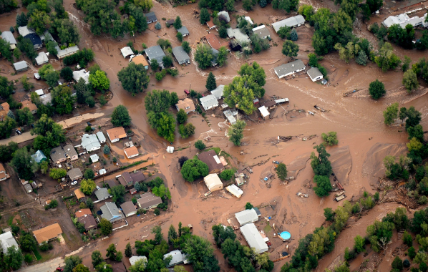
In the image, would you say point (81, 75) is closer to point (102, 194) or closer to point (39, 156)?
point (39, 156)

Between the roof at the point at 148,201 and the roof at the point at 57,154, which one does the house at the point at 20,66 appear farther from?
the roof at the point at 148,201

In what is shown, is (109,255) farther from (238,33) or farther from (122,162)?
(238,33)

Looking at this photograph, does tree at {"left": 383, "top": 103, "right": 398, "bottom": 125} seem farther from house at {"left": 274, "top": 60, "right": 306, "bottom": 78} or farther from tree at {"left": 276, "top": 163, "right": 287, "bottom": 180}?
tree at {"left": 276, "top": 163, "right": 287, "bottom": 180}

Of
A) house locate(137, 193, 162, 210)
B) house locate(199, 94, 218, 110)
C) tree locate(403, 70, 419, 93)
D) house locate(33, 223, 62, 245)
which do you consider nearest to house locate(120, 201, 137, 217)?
house locate(137, 193, 162, 210)

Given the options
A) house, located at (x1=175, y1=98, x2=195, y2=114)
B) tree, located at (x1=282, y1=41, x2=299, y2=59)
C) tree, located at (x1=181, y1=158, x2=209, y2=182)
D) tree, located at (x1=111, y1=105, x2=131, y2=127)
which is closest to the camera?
tree, located at (x1=181, y1=158, x2=209, y2=182)

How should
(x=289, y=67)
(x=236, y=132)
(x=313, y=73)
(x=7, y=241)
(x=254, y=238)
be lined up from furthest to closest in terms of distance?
(x=289, y=67) → (x=313, y=73) → (x=236, y=132) → (x=254, y=238) → (x=7, y=241)

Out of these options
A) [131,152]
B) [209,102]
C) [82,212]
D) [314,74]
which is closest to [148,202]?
[82,212]

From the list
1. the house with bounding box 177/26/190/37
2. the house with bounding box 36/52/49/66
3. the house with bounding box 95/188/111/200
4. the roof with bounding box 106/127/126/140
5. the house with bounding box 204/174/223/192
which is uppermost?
the house with bounding box 36/52/49/66
